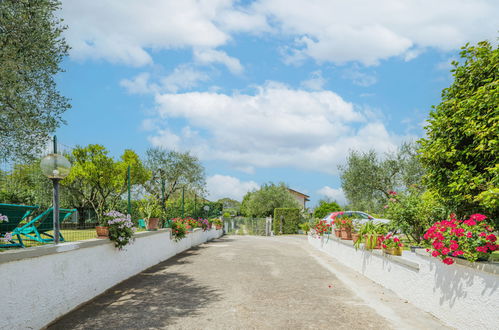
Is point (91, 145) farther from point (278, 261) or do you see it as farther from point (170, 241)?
point (278, 261)

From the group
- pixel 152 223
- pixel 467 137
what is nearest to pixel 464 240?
pixel 467 137

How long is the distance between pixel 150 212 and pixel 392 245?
7.17m

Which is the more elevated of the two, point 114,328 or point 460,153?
point 460,153

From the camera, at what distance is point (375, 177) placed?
24.5 metres

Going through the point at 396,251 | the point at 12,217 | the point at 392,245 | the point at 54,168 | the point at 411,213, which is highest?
the point at 54,168

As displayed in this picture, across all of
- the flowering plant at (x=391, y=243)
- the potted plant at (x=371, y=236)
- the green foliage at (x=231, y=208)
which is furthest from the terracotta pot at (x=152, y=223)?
the green foliage at (x=231, y=208)

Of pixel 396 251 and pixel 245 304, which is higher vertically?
pixel 396 251

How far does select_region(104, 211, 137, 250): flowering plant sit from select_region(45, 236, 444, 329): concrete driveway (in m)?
0.91

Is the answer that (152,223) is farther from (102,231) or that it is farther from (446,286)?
(446,286)

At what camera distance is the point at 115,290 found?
23.0 feet

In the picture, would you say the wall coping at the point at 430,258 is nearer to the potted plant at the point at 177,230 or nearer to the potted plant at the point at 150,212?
the potted plant at the point at 150,212

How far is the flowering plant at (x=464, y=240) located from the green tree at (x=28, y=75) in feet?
33.0

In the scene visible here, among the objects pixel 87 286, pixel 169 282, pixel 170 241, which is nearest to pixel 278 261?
pixel 170 241

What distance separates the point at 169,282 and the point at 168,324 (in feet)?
10.0
